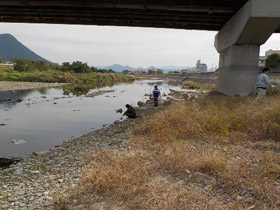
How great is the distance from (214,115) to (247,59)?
6641mm

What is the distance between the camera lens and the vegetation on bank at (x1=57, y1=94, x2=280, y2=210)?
11.6 feet

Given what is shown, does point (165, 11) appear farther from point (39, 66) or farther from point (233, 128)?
point (39, 66)

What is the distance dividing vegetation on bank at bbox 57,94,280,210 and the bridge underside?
684 cm

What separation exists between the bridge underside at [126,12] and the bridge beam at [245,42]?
0.91 metres

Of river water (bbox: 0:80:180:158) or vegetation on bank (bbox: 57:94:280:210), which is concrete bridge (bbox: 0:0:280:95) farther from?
river water (bbox: 0:80:180:158)

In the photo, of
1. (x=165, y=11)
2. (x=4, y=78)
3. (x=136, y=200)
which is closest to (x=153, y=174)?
(x=136, y=200)

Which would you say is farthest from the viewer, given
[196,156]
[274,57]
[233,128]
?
[274,57]

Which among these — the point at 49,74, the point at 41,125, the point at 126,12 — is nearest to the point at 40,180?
the point at 41,125

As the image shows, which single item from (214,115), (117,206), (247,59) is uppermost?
(247,59)

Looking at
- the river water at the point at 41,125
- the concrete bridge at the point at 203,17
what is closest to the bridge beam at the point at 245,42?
the concrete bridge at the point at 203,17

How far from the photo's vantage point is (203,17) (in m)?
13.4

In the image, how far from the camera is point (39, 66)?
213 ft

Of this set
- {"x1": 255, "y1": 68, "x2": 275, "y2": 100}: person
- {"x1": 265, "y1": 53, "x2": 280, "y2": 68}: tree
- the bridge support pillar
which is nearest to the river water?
the bridge support pillar

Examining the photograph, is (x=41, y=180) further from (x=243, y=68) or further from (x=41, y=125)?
(x=243, y=68)
